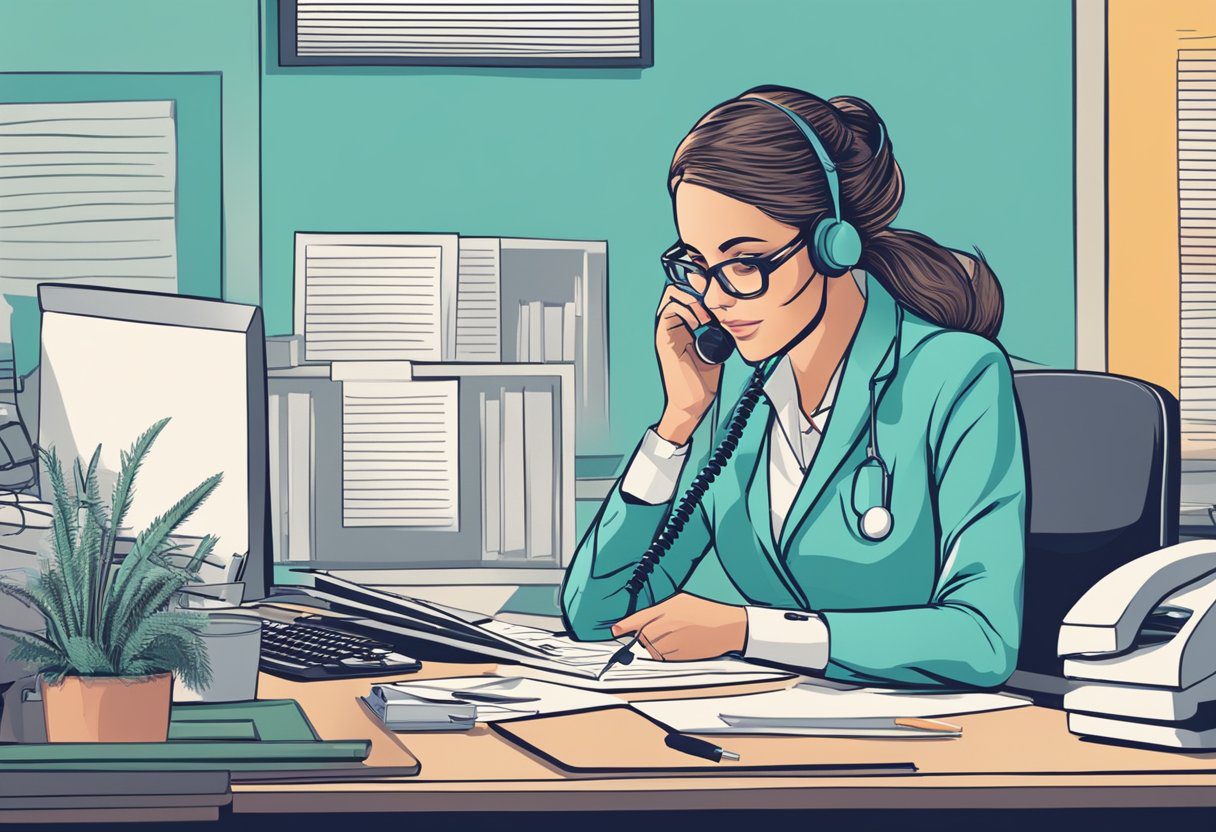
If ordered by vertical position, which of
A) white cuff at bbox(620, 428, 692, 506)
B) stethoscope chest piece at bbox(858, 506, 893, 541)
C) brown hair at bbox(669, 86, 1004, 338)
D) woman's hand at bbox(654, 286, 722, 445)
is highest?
brown hair at bbox(669, 86, 1004, 338)

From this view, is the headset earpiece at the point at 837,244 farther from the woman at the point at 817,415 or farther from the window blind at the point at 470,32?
the window blind at the point at 470,32

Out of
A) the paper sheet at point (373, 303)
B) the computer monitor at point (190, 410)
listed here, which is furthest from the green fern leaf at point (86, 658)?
the paper sheet at point (373, 303)

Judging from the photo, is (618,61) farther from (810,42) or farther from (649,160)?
(810,42)

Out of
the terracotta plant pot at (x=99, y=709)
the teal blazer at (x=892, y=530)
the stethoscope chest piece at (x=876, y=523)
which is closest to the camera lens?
the terracotta plant pot at (x=99, y=709)

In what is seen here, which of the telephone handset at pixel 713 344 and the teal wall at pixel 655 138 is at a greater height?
the teal wall at pixel 655 138

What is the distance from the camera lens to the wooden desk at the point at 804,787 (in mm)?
1167

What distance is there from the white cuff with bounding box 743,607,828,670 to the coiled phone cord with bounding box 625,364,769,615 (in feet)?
1.54

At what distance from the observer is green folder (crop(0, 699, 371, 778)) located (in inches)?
44.6

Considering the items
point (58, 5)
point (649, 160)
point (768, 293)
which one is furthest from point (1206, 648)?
point (58, 5)

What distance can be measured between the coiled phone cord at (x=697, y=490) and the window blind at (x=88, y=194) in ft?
3.59

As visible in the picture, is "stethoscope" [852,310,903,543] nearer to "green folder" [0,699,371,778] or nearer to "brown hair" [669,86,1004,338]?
"brown hair" [669,86,1004,338]

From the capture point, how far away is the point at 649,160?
259 cm

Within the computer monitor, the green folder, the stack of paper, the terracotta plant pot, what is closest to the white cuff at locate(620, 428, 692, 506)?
the stack of paper

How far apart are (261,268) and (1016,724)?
5.61ft
